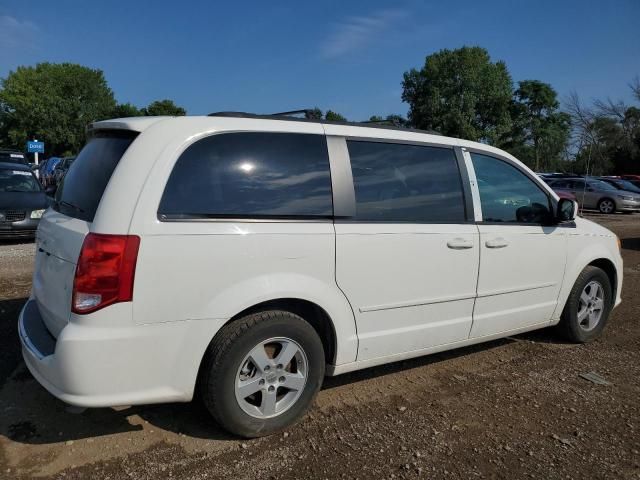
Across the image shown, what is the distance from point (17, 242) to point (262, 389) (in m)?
9.36

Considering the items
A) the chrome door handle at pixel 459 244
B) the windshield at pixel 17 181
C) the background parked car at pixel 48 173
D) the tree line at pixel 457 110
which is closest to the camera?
the chrome door handle at pixel 459 244

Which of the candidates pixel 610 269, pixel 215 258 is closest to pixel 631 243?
pixel 610 269

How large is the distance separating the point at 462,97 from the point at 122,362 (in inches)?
1914

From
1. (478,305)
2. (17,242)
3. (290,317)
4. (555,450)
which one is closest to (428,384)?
(478,305)

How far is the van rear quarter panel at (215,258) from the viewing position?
8.32 feet

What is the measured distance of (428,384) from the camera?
3805 mm

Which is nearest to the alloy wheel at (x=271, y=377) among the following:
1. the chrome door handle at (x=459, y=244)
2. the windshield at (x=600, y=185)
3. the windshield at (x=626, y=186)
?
the chrome door handle at (x=459, y=244)

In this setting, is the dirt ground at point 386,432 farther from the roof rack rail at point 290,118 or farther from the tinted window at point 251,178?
the roof rack rail at point 290,118

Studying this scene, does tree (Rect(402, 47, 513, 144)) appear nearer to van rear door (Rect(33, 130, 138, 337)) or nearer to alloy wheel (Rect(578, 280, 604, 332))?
alloy wheel (Rect(578, 280, 604, 332))

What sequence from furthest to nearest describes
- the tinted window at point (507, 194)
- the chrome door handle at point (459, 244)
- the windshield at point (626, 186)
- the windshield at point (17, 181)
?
the windshield at point (626, 186) → the windshield at point (17, 181) → the tinted window at point (507, 194) → the chrome door handle at point (459, 244)

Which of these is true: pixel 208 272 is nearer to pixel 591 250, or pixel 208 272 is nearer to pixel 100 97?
pixel 591 250

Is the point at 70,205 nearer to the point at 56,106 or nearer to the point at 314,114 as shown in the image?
the point at 314,114

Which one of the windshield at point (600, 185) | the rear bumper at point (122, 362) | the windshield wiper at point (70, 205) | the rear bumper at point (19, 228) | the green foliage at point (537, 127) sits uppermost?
the green foliage at point (537, 127)

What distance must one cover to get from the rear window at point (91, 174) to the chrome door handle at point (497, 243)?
2.54 metres
